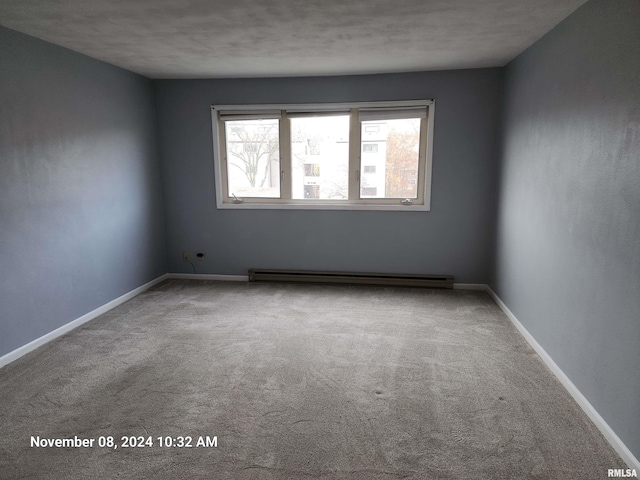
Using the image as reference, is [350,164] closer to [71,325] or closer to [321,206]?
[321,206]

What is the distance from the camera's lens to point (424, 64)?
3842 millimetres

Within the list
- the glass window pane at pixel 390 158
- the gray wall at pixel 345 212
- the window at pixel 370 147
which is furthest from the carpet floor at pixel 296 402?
the window at pixel 370 147

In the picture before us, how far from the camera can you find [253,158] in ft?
15.2

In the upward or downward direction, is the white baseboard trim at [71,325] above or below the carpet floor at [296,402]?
above

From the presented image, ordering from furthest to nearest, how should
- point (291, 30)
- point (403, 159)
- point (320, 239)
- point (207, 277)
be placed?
point (207, 277) → point (320, 239) → point (403, 159) → point (291, 30)

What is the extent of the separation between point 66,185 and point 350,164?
111 inches

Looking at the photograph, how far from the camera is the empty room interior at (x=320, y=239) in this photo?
6.42 ft

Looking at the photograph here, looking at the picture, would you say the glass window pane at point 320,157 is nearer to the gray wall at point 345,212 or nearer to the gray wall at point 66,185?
the gray wall at point 345,212

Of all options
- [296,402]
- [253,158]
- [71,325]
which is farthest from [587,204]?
[71,325]

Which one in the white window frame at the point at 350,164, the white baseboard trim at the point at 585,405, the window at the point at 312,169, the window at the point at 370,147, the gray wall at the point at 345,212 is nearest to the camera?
the white baseboard trim at the point at 585,405

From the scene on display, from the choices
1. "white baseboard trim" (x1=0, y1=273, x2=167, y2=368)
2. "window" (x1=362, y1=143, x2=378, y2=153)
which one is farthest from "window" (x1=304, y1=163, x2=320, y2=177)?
"white baseboard trim" (x1=0, y1=273, x2=167, y2=368)

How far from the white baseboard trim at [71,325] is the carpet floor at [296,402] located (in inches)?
3.1

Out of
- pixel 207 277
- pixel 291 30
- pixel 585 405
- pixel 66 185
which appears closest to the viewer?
pixel 585 405

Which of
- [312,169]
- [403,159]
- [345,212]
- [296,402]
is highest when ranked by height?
[403,159]
